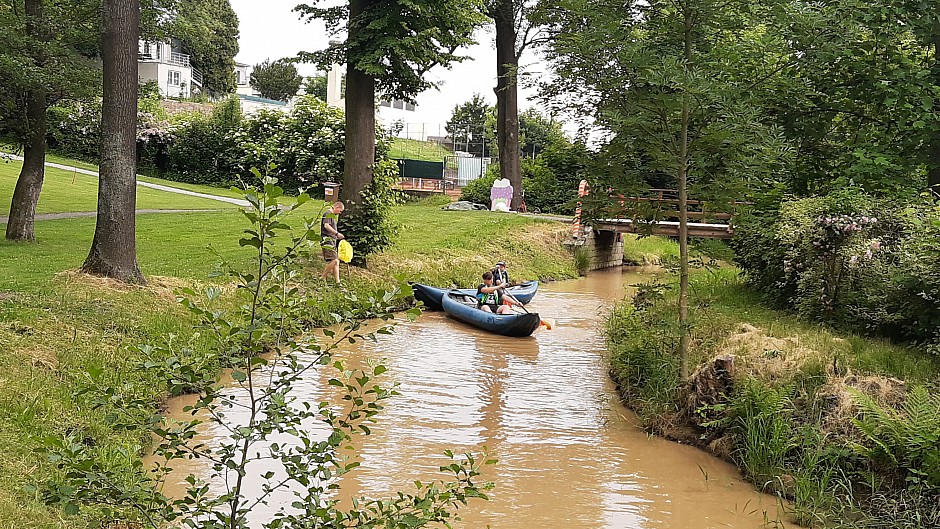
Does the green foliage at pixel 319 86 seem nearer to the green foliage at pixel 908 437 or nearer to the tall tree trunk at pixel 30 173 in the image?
the tall tree trunk at pixel 30 173

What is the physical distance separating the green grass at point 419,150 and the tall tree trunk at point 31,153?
28824 mm

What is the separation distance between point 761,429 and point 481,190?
2582 cm

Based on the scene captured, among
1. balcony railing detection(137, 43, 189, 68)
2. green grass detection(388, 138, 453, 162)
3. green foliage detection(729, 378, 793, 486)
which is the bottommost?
green foliage detection(729, 378, 793, 486)

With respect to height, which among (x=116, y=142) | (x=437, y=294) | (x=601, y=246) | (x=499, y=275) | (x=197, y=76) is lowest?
(x=437, y=294)

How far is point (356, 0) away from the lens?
629 inches

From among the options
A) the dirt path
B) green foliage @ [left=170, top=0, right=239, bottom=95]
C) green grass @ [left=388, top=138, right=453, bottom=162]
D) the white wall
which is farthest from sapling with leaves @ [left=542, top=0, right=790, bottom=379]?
green foliage @ [left=170, top=0, right=239, bottom=95]

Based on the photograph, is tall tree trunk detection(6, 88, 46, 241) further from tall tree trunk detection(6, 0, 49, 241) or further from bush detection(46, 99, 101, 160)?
bush detection(46, 99, 101, 160)

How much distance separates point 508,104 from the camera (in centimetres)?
3025

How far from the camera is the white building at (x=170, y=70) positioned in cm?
5359

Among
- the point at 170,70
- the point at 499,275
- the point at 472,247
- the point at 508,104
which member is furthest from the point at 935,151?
the point at 170,70

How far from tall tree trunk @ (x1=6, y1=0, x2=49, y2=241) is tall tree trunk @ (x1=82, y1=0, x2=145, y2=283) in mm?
3590

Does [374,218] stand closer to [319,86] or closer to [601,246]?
[601,246]

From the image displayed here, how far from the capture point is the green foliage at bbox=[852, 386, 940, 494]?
6727 mm

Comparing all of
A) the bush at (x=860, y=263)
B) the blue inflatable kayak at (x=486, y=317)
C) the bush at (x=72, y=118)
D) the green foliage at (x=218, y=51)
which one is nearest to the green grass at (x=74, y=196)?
the bush at (x=72, y=118)
